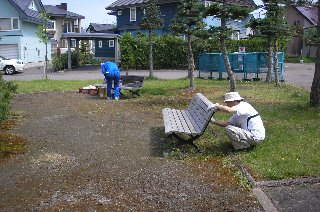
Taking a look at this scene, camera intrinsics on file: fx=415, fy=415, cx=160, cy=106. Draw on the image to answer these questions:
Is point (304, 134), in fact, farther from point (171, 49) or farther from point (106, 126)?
point (171, 49)

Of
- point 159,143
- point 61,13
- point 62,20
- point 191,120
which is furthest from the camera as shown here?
point 62,20

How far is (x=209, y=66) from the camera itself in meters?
25.7

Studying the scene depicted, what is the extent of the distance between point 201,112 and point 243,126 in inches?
32.9

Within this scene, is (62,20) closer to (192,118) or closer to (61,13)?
(61,13)

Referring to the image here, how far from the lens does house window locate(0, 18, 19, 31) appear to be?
42.6m

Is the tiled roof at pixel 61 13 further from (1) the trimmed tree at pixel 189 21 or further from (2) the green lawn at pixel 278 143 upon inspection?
(2) the green lawn at pixel 278 143

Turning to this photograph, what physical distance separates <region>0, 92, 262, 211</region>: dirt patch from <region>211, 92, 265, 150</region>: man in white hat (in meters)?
0.52

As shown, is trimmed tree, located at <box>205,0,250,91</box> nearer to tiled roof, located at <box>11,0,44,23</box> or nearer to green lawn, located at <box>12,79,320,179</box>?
green lawn, located at <box>12,79,320,179</box>

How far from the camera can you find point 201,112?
7.48m

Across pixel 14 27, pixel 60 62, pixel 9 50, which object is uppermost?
pixel 14 27

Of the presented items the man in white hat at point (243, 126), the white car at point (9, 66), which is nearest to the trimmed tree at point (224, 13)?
the man in white hat at point (243, 126)

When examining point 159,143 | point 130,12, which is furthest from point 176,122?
point 130,12

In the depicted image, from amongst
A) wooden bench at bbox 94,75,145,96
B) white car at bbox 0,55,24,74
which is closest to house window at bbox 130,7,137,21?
white car at bbox 0,55,24,74

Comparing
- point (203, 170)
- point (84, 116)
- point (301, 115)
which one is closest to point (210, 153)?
point (203, 170)
